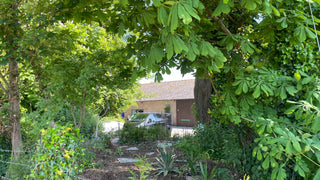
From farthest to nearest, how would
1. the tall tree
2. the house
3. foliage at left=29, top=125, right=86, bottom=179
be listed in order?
1. the house
2. the tall tree
3. foliage at left=29, top=125, right=86, bottom=179

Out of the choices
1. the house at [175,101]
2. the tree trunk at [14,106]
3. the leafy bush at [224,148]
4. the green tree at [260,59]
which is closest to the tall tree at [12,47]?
the tree trunk at [14,106]

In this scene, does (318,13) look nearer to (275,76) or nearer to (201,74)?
(275,76)

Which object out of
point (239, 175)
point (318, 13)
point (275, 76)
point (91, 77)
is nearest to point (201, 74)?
point (275, 76)

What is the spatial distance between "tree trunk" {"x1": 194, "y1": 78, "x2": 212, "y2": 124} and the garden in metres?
2.07

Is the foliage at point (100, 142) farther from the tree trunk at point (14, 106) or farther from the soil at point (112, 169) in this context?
the tree trunk at point (14, 106)

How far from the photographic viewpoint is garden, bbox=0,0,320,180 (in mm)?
2332

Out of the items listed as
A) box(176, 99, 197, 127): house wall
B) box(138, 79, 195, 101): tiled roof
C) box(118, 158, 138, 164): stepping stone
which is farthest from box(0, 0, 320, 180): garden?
box(176, 99, 197, 127): house wall

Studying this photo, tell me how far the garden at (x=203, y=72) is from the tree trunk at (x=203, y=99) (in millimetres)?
2069

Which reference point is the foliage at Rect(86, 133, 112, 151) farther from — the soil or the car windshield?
the car windshield

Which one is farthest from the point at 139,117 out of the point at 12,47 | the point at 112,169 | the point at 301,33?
the point at 301,33

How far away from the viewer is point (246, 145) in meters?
3.49

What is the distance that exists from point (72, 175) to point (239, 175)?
2.55 metres

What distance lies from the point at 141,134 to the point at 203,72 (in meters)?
5.99

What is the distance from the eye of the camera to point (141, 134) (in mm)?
8867
